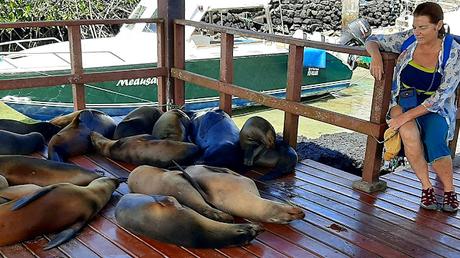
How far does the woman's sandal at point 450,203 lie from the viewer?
368 centimetres

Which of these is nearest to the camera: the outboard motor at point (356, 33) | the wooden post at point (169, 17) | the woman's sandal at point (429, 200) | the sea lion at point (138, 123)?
the woman's sandal at point (429, 200)

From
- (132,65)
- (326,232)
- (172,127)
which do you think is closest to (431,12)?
(326,232)

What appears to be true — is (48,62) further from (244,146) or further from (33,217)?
(33,217)

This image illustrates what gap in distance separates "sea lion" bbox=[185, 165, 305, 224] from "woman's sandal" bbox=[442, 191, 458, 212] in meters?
1.07

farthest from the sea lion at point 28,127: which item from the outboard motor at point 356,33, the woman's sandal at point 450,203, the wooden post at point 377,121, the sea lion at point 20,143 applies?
the outboard motor at point 356,33

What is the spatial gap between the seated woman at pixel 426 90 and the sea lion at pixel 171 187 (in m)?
1.35

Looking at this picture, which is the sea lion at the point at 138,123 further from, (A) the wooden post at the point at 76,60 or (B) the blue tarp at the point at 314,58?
(B) the blue tarp at the point at 314,58

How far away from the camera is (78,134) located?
15.0 feet

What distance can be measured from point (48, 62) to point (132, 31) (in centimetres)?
202

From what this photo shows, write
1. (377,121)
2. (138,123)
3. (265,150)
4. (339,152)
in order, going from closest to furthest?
(377,121), (265,150), (138,123), (339,152)

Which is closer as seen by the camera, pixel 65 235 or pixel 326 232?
pixel 65 235

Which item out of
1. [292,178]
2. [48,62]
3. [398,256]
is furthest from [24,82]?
[48,62]

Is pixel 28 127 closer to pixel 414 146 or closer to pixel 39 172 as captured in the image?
pixel 39 172

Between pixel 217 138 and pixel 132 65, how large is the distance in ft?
19.6
